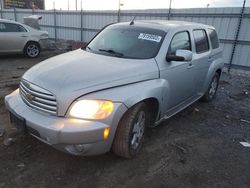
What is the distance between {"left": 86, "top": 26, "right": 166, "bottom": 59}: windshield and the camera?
3539 mm

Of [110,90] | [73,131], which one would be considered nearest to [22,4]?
[110,90]

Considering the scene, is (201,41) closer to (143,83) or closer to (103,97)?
(143,83)

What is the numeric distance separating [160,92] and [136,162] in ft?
3.28

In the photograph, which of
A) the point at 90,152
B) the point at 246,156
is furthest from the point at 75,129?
the point at 246,156

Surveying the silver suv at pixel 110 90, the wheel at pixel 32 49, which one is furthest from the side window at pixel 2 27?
the silver suv at pixel 110 90

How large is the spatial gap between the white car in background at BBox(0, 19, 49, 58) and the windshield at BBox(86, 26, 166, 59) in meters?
6.59

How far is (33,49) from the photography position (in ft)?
34.0

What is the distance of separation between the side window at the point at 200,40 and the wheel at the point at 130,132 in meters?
1.99

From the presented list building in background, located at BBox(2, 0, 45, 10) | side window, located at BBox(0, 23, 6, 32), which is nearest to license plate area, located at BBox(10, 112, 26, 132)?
side window, located at BBox(0, 23, 6, 32)

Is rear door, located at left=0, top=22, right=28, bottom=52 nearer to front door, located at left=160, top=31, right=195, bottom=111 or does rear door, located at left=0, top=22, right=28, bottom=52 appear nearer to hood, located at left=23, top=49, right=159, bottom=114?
hood, located at left=23, top=49, right=159, bottom=114

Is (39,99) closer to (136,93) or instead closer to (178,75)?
(136,93)

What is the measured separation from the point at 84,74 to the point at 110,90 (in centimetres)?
38

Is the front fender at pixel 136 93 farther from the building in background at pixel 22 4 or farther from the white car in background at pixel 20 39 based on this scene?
the building in background at pixel 22 4

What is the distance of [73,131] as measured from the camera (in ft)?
8.06
